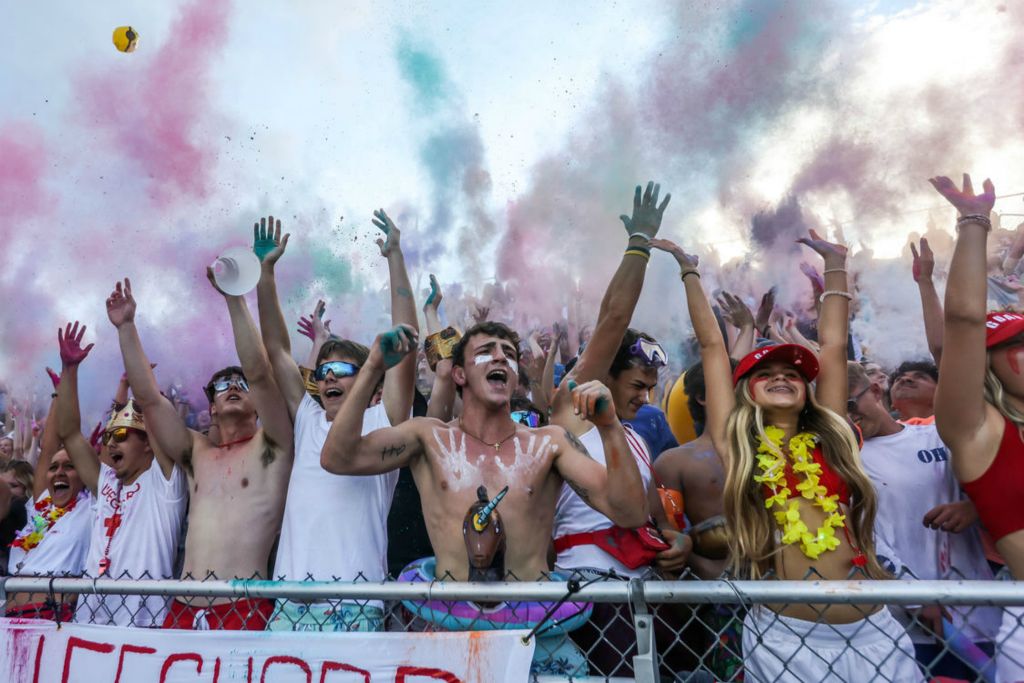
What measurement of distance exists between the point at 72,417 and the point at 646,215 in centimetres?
377

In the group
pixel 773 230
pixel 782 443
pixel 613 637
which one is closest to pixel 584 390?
pixel 782 443

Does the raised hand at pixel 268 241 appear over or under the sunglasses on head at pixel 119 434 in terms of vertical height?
over

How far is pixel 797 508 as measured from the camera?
8.30 ft

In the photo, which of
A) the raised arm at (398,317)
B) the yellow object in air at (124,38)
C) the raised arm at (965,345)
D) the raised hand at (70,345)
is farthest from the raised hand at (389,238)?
the yellow object in air at (124,38)

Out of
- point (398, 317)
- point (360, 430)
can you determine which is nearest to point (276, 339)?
point (398, 317)

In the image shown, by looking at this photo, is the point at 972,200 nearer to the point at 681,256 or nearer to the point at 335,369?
the point at 681,256

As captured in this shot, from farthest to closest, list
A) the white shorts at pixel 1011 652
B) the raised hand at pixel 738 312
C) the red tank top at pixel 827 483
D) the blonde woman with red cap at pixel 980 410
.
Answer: the raised hand at pixel 738 312
the red tank top at pixel 827 483
the blonde woman with red cap at pixel 980 410
the white shorts at pixel 1011 652

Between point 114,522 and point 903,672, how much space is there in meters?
3.68

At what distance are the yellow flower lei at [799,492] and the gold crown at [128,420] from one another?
3.44 meters

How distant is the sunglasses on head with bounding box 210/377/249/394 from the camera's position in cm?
378

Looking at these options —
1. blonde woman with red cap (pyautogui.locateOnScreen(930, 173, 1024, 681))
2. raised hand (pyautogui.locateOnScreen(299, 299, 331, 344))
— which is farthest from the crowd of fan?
raised hand (pyautogui.locateOnScreen(299, 299, 331, 344))

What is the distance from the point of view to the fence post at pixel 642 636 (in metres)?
1.68

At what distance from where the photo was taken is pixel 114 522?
3.78 metres

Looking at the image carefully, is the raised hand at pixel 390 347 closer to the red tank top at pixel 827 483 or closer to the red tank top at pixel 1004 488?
the red tank top at pixel 827 483
